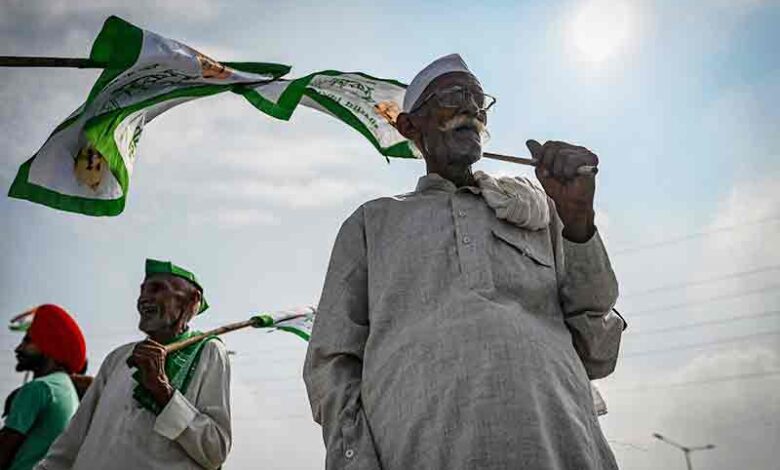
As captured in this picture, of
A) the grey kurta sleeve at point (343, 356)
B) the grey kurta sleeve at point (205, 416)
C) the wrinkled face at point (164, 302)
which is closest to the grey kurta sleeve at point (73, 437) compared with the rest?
the wrinkled face at point (164, 302)

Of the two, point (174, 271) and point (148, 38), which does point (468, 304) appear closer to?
point (148, 38)

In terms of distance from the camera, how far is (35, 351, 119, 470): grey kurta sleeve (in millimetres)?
4477

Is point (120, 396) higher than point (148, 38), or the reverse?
point (148, 38)

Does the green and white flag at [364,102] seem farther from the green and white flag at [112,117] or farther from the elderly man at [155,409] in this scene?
the elderly man at [155,409]

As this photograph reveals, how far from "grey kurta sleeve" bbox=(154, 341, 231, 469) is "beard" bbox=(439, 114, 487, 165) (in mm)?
2237

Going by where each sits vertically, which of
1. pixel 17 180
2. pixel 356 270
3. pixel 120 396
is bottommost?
pixel 120 396

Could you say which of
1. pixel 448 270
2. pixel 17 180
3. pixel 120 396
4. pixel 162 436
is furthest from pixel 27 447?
pixel 448 270

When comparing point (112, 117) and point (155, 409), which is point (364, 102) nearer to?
point (112, 117)

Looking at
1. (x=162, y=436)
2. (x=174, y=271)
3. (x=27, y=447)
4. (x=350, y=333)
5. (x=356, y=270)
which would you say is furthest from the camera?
(x=174, y=271)

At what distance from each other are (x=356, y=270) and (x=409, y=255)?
251 mm

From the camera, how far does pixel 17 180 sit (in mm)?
3512

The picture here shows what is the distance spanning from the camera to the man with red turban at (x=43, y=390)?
487 centimetres

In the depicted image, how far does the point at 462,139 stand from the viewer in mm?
2896

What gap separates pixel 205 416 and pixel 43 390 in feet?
4.80
